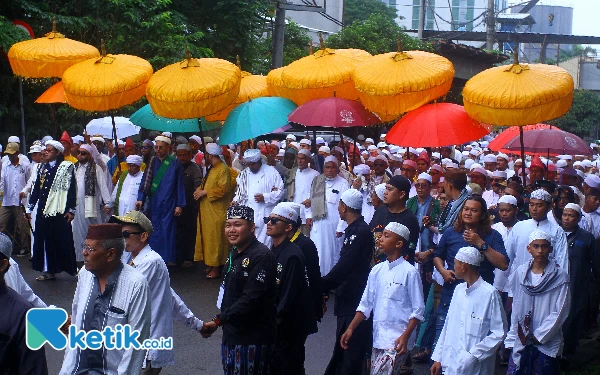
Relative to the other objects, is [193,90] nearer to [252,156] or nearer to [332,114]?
[252,156]

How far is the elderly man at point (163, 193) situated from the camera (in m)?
12.6

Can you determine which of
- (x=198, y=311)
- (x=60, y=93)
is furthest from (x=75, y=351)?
(x=60, y=93)

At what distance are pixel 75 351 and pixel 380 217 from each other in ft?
12.6

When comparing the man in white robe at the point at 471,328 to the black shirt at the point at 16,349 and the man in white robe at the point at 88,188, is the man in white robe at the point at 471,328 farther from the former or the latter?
the man in white robe at the point at 88,188

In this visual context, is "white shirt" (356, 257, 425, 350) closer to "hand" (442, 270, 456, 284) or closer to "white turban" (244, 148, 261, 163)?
"hand" (442, 270, 456, 284)

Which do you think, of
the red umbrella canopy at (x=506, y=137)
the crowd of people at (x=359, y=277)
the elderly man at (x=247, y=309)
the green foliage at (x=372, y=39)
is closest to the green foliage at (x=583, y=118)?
the green foliage at (x=372, y=39)

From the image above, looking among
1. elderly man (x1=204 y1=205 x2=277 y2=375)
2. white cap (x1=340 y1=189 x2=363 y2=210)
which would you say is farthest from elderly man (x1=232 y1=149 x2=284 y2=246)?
elderly man (x1=204 y1=205 x2=277 y2=375)

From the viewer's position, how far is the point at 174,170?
12.7 m

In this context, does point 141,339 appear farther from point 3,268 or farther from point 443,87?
point 443,87

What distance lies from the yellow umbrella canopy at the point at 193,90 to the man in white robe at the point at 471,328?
5.36 meters

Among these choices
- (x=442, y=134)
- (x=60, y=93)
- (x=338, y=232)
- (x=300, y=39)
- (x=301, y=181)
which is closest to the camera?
(x=442, y=134)

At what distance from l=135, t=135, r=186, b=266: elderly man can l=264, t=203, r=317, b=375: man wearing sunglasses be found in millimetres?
5887

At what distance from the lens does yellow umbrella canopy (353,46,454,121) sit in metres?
10.4

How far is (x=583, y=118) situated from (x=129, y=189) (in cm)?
3471
